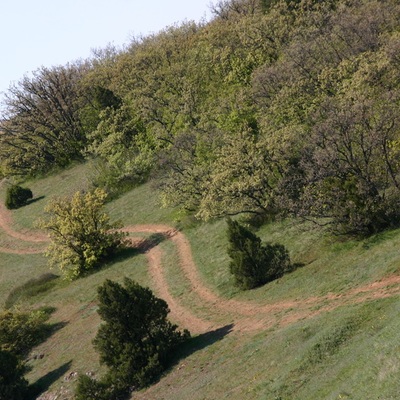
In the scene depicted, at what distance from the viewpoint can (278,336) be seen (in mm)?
22688

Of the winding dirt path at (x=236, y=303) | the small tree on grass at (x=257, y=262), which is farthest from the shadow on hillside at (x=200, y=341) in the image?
the small tree on grass at (x=257, y=262)

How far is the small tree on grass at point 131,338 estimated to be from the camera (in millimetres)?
25500

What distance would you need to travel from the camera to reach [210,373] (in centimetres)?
2278

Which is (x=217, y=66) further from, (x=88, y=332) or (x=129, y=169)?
(x=88, y=332)

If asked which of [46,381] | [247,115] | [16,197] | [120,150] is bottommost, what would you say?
[46,381]

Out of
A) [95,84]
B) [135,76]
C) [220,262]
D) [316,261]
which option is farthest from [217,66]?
[316,261]

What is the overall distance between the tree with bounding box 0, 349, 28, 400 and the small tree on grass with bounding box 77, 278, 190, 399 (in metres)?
5.71

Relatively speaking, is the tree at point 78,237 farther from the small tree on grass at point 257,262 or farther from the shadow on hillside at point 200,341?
the shadow on hillside at point 200,341

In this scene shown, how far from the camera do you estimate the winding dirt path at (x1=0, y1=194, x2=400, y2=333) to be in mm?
23781

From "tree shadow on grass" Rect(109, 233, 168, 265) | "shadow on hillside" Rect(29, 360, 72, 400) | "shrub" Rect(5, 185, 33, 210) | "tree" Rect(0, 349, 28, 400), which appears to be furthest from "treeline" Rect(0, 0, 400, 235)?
"tree" Rect(0, 349, 28, 400)

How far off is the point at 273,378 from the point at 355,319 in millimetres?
3756

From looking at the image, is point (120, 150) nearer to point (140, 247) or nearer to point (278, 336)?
point (140, 247)

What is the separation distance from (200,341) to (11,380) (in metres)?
10.1

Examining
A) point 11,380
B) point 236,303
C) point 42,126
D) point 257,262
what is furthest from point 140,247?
point 42,126
